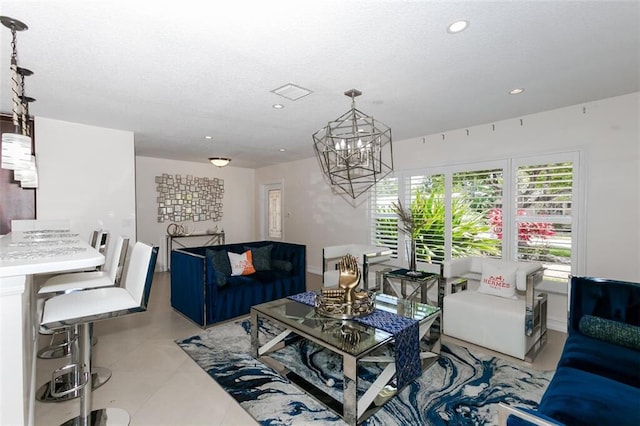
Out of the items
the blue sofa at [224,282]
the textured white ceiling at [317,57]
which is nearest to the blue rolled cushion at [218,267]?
the blue sofa at [224,282]

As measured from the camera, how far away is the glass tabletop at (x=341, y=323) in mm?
1975

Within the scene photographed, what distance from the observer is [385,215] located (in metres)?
4.86

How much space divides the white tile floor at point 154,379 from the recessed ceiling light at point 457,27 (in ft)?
8.87

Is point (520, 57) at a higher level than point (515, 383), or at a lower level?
higher

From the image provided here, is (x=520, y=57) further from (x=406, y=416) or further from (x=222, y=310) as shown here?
(x=222, y=310)

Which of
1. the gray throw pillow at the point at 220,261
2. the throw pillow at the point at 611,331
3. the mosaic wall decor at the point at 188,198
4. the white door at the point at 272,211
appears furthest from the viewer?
the white door at the point at 272,211

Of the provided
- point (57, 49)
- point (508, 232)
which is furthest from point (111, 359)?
point (508, 232)

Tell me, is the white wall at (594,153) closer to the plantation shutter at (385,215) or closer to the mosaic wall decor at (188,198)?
the plantation shutter at (385,215)

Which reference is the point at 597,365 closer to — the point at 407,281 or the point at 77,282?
the point at 407,281

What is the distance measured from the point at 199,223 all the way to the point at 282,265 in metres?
3.47

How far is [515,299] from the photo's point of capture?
2984 millimetres

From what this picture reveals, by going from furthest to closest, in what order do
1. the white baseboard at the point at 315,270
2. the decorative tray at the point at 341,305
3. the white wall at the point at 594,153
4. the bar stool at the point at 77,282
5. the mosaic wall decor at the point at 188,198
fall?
the mosaic wall decor at the point at 188,198, the white baseboard at the point at 315,270, the white wall at the point at 594,153, the decorative tray at the point at 341,305, the bar stool at the point at 77,282

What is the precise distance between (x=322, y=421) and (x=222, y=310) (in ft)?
6.38

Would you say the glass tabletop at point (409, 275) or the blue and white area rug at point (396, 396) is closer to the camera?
Result: the blue and white area rug at point (396, 396)
